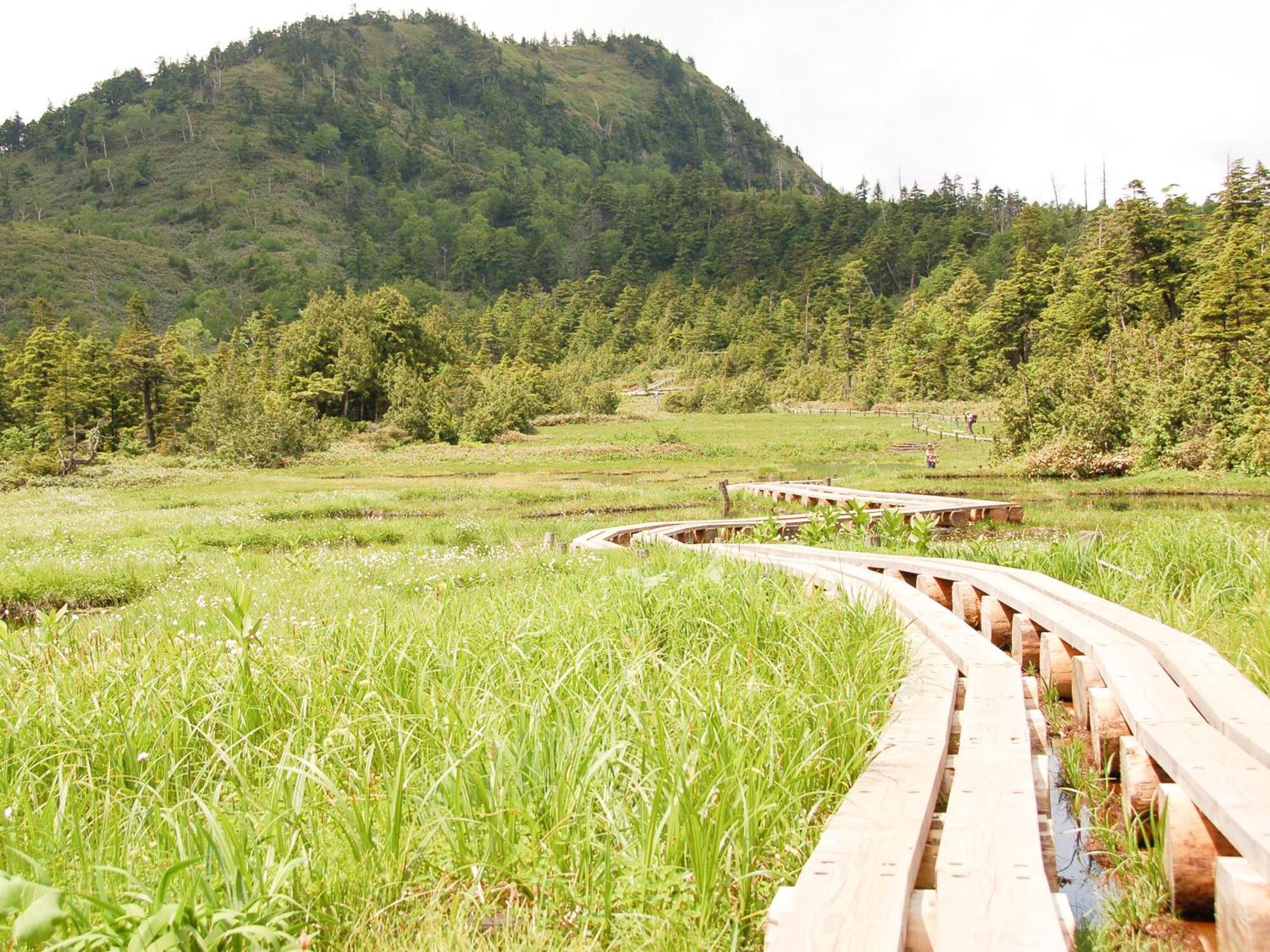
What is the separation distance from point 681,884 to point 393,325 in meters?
60.8

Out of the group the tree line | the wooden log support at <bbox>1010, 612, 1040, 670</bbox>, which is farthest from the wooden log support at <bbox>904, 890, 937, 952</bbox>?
the tree line

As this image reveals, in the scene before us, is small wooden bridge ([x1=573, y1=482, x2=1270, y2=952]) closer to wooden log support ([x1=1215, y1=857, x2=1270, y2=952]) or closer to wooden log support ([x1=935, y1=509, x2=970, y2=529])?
wooden log support ([x1=1215, y1=857, x2=1270, y2=952])

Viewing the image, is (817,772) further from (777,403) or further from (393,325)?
(777,403)

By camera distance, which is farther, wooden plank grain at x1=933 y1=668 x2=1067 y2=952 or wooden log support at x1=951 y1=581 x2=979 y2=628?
wooden log support at x1=951 y1=581 x2=979 y2=628

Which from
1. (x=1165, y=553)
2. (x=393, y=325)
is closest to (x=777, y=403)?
(x=393, y=325)

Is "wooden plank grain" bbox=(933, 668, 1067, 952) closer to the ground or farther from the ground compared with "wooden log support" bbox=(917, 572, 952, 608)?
farther from the ground

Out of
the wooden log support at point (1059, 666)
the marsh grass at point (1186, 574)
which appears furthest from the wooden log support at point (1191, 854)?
the wooden log support at point (1059, 666)

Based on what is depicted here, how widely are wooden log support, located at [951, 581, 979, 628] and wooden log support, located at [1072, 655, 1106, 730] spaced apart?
221 centimetres

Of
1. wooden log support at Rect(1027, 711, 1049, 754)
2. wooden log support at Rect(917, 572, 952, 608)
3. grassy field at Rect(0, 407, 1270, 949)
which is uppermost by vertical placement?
grassy field at Rect(0, 407, 1270, 949)

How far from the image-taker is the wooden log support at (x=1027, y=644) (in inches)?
233

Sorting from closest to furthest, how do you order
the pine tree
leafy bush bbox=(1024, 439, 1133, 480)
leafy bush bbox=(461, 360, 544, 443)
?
leafy bush bbox=(1024, 439, 1133, 480), the pine tree, leafy bush bbox=(461, 360, 544, 443)

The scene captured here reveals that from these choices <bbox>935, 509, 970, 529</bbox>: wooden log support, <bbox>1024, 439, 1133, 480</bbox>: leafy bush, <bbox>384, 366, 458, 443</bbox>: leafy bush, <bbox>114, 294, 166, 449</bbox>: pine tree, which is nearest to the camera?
<bbox>935, 509, 970, 529</bbox>: wooden log support

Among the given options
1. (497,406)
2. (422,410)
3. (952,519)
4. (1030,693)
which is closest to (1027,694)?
(1030,693)

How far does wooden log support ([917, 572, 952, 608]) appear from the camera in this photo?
8055mm
